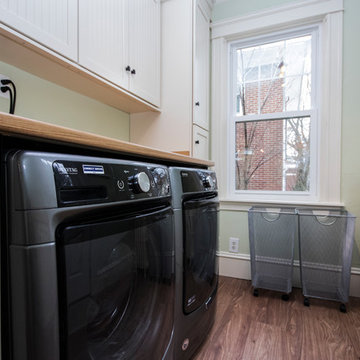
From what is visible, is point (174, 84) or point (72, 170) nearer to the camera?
point (72, 170)

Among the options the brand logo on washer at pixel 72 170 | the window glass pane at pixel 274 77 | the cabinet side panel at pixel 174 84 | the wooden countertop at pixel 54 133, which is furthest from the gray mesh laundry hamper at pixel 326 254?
the brand logo on washer at pixel 72 170

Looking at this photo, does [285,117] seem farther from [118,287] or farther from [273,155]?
[118,287]

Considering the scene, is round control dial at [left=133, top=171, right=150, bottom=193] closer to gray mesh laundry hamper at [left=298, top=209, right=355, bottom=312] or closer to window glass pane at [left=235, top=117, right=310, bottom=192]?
gray mesh laundry hamper at [left=298, top=209, right=355, bottom=312]

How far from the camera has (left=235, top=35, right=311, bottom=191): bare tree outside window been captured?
6.72 ft

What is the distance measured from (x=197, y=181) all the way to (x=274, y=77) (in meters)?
1.58

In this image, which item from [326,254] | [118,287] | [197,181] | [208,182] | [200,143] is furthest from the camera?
[200,143]

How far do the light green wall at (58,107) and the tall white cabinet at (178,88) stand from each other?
28 centimetres

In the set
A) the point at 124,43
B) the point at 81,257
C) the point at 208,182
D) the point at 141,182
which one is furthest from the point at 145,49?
the point at 81,257

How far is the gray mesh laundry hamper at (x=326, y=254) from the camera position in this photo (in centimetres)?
163

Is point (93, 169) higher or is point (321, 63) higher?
point (321, 63)

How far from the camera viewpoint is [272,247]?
6.11 ft

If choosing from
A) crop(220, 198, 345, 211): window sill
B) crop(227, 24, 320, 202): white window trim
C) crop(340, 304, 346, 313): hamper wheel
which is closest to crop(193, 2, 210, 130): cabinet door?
crop(227, 24, 320, 202): white window trim

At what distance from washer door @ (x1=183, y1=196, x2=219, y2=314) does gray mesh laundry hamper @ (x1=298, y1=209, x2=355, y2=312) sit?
0.85 meters

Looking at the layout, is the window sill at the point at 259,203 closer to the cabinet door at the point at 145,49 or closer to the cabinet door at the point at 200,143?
the cabinet door at the point at 200,143
